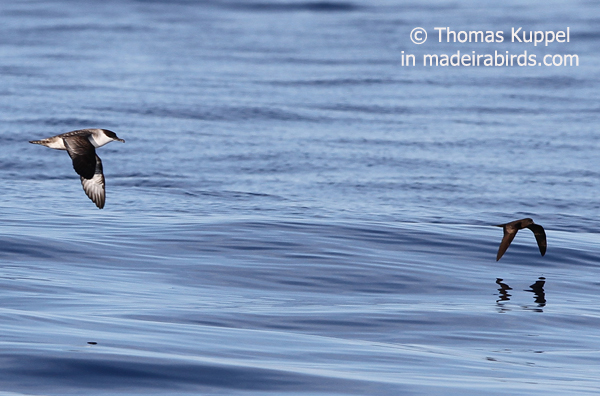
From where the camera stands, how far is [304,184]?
19.6m

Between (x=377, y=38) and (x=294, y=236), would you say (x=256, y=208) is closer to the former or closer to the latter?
(x=294, y=236)

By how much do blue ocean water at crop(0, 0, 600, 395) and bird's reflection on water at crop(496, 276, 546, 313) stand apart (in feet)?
0.19

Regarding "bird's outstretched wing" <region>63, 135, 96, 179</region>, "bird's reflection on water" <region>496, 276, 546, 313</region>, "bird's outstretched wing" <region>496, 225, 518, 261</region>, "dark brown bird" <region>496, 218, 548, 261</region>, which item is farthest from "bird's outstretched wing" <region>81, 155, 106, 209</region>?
"bird's outstretched wing" <region>496, 225, 518, 261</region>

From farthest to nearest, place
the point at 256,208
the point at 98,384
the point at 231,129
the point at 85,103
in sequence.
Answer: the point at 85,103
the point at 231,129
the point at 256,208
the point at 98,384

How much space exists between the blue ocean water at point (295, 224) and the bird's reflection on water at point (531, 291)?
57 mm

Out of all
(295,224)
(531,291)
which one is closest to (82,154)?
(531,291)

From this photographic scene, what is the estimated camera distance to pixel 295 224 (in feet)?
52.3

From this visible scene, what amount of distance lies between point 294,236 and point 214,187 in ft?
14.4

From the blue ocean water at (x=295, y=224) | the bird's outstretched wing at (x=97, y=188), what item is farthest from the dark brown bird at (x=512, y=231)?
the bird's outstretched wing at (x=97, y=188)

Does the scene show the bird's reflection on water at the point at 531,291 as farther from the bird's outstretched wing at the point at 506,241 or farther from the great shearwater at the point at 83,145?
the great shearwater at the point at 83,145

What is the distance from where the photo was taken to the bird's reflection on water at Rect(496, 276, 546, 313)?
38.3 feet

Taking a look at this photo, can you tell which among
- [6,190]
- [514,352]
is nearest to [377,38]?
[6,190]

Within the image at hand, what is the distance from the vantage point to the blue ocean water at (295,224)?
8547 mm

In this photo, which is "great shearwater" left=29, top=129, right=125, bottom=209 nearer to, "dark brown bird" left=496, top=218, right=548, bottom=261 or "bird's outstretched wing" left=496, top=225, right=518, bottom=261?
"dark brown bird" left=496, top=218, right=548, bottom=261
